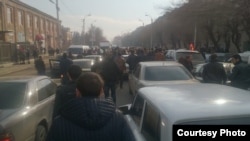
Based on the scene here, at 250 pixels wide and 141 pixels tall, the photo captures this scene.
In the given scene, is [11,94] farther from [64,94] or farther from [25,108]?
[64,94]

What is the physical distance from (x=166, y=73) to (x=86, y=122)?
6.82 meters

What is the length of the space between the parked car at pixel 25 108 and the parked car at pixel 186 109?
1.84 m

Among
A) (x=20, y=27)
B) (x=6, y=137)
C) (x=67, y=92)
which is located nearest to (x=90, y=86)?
(x=67, y=92)

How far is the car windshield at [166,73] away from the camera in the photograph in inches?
371

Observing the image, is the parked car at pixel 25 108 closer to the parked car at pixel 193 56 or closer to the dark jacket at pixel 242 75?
the dark jacket at pixel 242 75

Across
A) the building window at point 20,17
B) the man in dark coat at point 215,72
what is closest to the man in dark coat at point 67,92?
the man in dark coat at point 215,72

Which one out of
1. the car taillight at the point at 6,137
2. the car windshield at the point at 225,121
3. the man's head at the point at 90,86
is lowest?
the car taillight at the point at 6,137

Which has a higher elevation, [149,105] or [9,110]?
[149,105]

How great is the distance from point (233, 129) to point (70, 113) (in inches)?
51.8

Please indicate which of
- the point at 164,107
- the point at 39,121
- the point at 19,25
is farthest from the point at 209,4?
the point at 19,25

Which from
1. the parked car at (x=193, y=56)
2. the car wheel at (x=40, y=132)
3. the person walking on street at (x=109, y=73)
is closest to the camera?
the car wheel at (x=40, y=132)

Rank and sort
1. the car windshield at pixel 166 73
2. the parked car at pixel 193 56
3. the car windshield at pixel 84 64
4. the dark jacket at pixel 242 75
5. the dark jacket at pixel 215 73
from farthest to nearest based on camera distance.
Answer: the parked car at pixel 193 56, the car windshield at pixel 84 64, the dark jacket at pixel 215 73, the car windshield at pixel 166 73, the dark jacket at pixel 242 75

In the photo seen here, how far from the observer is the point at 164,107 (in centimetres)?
345

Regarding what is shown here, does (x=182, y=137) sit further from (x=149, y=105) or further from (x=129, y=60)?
(x=129, y=60)
